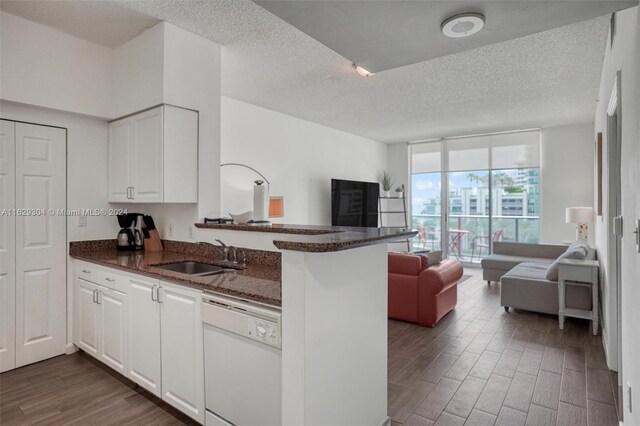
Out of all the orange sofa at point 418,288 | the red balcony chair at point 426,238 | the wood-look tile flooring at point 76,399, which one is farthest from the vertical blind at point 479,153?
the wood-look tile flooring at point 76,399

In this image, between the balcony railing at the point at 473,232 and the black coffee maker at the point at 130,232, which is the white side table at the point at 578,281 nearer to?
the balcony railing at the point at 473,232

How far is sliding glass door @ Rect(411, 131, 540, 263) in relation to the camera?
7.18 metres

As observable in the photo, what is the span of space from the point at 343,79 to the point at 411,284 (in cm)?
249

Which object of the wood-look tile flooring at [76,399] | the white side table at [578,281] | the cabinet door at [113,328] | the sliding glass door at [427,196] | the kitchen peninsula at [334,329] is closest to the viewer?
the kitchen peninsula at [334,329]

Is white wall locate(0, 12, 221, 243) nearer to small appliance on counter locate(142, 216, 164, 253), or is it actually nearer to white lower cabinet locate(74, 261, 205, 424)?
small appliance on counter locate(142, 216, 164, 253)

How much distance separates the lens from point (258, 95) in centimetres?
484

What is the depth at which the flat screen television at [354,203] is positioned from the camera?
6.71m

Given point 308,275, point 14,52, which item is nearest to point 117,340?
point 308,275

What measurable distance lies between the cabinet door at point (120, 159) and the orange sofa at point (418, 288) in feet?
9.49

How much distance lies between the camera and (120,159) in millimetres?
3396

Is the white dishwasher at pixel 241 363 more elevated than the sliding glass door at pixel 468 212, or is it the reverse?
the sliding glass door at pixel 468 212

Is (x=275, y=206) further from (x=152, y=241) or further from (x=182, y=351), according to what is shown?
(x=182, y=351)

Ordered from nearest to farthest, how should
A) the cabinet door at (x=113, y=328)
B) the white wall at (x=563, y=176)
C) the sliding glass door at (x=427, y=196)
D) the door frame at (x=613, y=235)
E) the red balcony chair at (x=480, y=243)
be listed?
1. the cabinet door at (x=113, y=328)
2. the door frame at (x=613, y=235)
3. the white wall at (x=563, y=176)
4. the red balcony chair at (x=480, y=243)
5. the sliding glass door at (x=427, y=196)

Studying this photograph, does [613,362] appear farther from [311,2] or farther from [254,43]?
[254,43]
